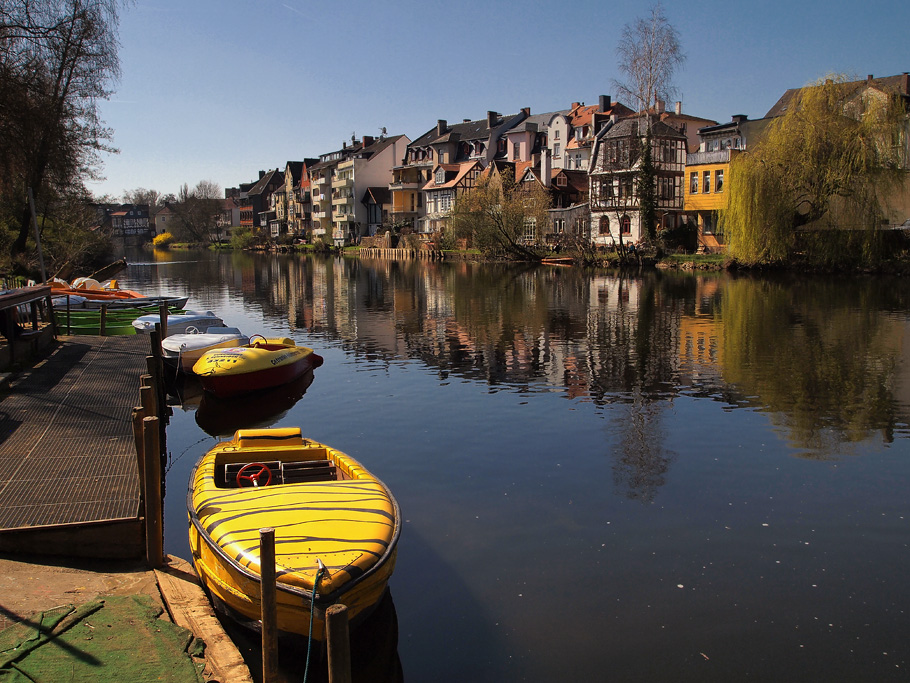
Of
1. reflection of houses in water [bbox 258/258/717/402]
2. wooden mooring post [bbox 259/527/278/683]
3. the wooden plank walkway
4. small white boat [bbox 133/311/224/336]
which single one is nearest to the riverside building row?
reflection of houses in water [bbox 258/258/717/402]

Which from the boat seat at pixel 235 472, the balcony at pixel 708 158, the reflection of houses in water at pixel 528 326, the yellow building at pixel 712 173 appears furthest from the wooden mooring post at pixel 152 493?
the balcony at pixel 708 158

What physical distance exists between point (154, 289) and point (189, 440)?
A: 138 ft

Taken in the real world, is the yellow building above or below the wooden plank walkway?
above

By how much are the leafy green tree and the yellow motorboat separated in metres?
67.0

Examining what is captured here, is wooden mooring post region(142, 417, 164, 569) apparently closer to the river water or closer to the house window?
the river water

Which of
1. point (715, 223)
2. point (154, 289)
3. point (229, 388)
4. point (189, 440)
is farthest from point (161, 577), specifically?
point (715, 223)

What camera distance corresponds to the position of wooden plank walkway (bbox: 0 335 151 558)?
28.1ft

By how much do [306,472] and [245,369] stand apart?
10.0m

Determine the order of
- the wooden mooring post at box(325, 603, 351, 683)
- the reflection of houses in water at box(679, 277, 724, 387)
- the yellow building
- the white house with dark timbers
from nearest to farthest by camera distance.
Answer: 1. the wooden mooring post at box(325, 603, 351, 683)
2. the reflection of houses in water at box(679, 277, 724, 387)
3. the yellow building
4. the white house with dark timbers

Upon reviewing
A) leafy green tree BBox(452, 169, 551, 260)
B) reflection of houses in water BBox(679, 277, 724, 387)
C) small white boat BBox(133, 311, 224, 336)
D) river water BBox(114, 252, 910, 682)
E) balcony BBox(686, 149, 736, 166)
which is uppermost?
balcony BBox(686, 149, 736, 166)

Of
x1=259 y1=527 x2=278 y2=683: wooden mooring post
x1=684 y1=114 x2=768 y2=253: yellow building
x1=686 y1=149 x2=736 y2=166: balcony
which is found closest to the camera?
x1=259 y1=527 x2=278 y2=683: wooden mooring post

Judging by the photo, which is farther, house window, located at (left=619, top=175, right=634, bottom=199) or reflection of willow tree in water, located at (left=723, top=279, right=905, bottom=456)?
house window, located at (left=619, top=175, right=634, bottom=199)

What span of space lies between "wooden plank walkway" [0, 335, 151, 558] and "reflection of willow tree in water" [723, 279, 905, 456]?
12020 millimetres

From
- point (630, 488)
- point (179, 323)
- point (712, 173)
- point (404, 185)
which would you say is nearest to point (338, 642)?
point (630, 488)
